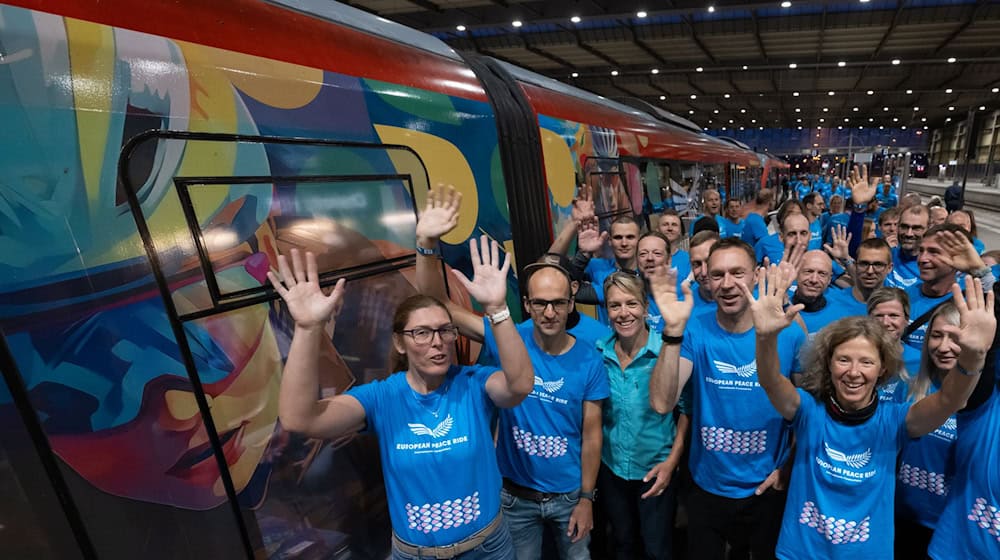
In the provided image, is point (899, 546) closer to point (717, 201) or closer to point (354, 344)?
point (354, 344)

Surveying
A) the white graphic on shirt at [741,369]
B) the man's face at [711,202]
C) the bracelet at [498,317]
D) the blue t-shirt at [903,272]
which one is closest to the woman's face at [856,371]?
the white graphic on shirt at [741,369]

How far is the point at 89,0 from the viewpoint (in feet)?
4.54

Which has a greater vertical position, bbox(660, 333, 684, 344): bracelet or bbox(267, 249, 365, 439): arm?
bbox(267, 249, 365, 439): arm

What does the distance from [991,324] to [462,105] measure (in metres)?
2.44

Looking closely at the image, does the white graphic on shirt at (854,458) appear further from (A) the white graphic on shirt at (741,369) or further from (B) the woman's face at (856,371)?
(A) the white graphic on shirt at (741,369)

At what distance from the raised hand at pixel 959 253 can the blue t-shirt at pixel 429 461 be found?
276 cm

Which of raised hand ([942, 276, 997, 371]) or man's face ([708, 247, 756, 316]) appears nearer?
raised hand ([942, 276, 997, 371])

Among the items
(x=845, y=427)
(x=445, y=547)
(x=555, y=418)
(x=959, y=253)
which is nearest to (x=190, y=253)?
(x=445, y=547)

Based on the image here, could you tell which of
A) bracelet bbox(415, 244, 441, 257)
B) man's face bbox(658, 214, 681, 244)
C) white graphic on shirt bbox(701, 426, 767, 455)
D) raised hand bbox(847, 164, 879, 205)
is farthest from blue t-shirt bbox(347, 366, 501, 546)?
raised hand bbox(847, 164, 879, 205)

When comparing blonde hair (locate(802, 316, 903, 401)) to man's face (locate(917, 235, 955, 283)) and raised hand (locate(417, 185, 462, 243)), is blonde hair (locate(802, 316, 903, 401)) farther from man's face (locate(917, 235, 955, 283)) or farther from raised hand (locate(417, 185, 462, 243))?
raised hand (locate(417, 185, 462, 243))

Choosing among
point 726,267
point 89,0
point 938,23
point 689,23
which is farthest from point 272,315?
point 938,23

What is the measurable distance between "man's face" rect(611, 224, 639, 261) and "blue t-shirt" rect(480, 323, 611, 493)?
53.2 inches

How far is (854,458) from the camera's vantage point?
1.96 metres

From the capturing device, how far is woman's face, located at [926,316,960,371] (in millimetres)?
2051
